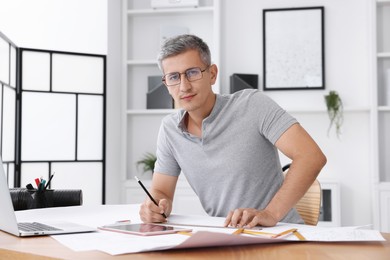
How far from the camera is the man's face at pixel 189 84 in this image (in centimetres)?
189

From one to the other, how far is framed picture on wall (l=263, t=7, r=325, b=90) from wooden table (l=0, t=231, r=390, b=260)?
352 cm

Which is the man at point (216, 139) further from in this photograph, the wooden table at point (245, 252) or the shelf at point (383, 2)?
the shelf at point (383, 2)

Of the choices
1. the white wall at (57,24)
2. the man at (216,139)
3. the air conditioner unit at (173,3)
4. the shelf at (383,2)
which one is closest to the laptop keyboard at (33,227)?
the man at (216,139)

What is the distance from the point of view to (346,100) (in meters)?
4.58

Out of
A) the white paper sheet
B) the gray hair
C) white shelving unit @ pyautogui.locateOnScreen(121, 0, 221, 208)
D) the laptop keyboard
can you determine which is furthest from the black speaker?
the laptop keyboard

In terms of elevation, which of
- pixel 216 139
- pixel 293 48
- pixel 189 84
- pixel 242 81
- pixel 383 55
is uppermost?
pixel 293 48

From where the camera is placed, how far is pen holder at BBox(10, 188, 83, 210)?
230 cm

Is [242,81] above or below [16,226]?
above

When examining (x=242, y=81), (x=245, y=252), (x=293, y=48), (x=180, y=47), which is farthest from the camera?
(x=293, y=48)

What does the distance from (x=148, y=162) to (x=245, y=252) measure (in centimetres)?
366

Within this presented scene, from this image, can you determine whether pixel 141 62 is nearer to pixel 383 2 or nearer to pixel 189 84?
pixel 383 2

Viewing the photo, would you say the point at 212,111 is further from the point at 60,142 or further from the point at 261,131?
the point at 60,142

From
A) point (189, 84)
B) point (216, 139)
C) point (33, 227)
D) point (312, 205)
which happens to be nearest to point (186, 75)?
point (189, 84)

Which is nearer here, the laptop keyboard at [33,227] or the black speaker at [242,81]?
the laptop keyboard at [33,227]
